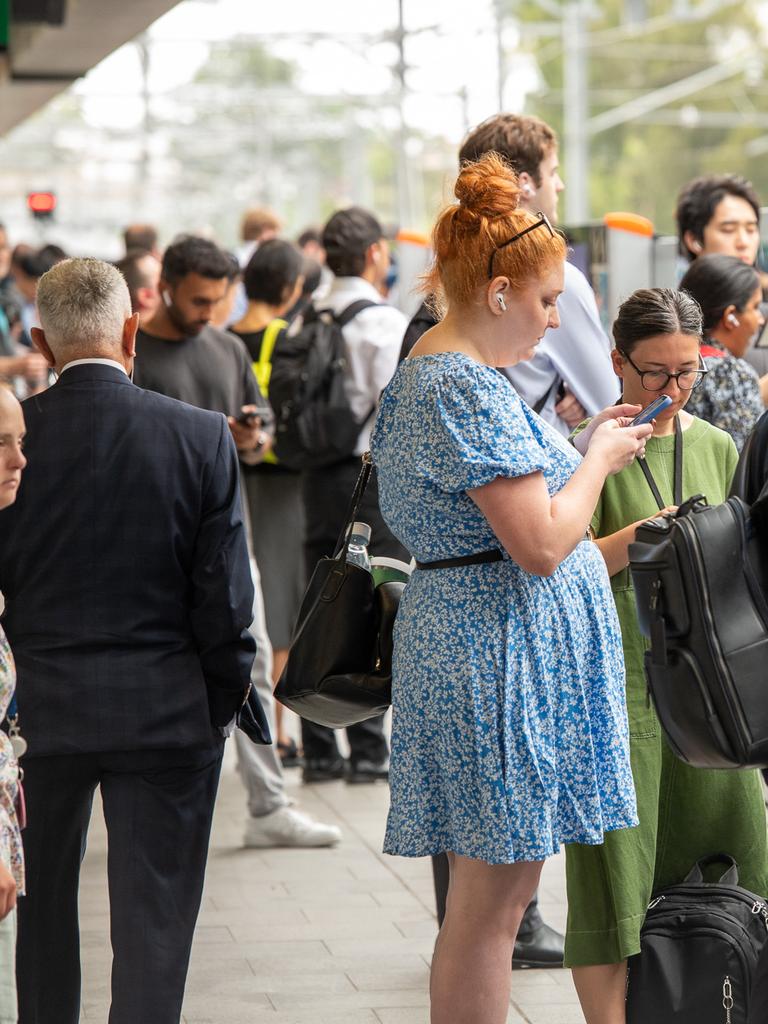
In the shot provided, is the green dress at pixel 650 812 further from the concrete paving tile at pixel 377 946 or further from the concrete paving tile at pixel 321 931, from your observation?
the concrete paving tile at pixel 321 931

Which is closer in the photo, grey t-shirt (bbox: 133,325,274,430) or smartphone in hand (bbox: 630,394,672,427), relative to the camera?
smartphone in hand (bbox: 630,394,672,427)

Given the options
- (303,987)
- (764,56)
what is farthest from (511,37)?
(303,987)

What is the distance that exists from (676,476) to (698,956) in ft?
3.29

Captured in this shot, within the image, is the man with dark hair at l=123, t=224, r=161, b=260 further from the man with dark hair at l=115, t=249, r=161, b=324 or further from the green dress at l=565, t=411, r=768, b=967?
the green dress at l=565, t=411, r=768, b=967

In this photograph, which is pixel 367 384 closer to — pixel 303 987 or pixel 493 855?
pixel 303 987

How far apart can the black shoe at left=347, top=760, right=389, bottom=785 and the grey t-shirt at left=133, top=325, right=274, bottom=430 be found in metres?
1.65

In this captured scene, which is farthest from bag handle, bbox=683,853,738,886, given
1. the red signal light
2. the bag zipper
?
the red signal light

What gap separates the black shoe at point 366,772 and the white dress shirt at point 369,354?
4.32ft

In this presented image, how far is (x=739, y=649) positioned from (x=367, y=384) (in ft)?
14.0

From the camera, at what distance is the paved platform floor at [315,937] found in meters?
4.25

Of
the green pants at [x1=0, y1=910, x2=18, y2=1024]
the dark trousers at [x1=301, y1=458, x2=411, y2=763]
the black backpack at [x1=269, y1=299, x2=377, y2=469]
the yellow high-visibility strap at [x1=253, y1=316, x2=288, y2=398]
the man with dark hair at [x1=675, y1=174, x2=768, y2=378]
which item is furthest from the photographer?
the yellow high-visibility strap at [x1=253, y1=316, x2=288, y2=398]


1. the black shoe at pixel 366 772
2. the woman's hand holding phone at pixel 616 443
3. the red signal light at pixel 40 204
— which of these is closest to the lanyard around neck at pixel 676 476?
the woman's hand holding phone at pixel 616 443

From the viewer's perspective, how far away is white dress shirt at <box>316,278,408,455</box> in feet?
21.6

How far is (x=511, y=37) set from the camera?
41.8 m
